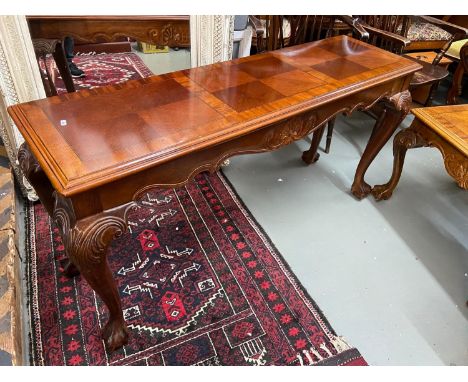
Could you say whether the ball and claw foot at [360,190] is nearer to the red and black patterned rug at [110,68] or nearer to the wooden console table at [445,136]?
the wooden console table at [445,136]

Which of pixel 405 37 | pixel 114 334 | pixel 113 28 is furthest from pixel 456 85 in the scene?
pixel 114 334

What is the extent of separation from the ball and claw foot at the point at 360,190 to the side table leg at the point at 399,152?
0.13 feet

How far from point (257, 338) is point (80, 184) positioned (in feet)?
2.89

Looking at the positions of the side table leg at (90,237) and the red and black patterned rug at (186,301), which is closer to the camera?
the side table leg at (90,237)

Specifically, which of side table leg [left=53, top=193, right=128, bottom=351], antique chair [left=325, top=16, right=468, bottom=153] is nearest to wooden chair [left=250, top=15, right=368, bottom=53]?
antique chair [left=325, top=16, right=468, bottom=153]

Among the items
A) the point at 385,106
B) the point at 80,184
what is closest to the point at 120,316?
the point at 80,184

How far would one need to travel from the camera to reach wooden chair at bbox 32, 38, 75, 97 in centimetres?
150

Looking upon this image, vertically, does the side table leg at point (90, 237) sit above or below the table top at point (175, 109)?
below

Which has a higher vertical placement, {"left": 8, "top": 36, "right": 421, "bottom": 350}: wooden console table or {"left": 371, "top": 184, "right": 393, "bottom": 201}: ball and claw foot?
{"left": 8, "top": 36, "right": 421, "bottom": 350}: wooden console table

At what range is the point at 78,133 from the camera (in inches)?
40.7

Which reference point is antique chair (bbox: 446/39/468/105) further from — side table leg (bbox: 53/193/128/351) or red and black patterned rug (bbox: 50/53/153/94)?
side table leg (bbox: 53/193/128/351)

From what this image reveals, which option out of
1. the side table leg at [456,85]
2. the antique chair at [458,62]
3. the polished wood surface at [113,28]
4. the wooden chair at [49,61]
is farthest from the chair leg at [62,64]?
the side table leg at [456,85]

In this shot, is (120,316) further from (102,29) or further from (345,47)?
(345,47)

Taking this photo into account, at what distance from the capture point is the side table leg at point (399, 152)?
1700 mm
